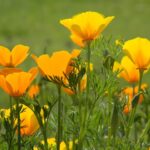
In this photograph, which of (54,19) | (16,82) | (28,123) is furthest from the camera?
(54,19)

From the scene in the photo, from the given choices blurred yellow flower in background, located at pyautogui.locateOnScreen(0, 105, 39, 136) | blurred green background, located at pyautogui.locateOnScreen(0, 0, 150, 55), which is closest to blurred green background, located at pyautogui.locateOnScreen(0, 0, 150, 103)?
blurred green background, located at pyautogui.locateOnScreen(0, 0, 150, 55)

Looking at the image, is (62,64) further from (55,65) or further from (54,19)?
(54,19)

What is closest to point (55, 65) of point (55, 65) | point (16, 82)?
point (55, 65)

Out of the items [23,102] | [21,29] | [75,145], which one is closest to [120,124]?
[75,145]

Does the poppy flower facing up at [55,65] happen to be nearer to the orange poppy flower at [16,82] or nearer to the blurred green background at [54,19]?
the orange poppy flower at [16,82]

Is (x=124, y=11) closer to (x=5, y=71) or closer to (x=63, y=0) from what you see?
(x=63, y=0)

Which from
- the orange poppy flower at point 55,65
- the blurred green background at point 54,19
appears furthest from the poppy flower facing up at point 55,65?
the blurred green background at point 54,19
